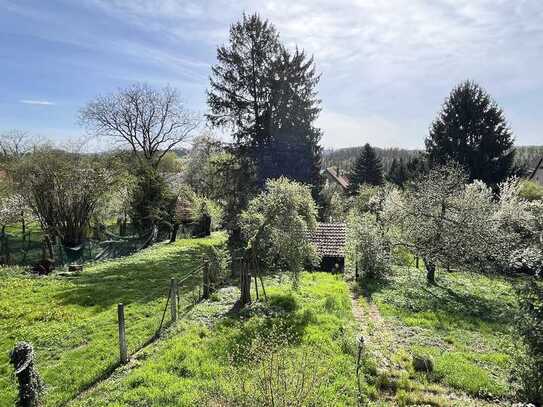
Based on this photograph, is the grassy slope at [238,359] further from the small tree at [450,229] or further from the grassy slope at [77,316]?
the small tree at [450,229]

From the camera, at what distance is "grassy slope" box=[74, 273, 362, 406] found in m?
6.71

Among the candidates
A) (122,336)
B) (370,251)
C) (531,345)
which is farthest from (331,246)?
(122,336)

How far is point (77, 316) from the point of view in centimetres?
1194

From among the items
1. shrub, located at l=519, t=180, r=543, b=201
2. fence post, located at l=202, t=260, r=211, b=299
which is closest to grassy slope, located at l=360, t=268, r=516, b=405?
fence post, located at l=202, t=260, r=211, b=299

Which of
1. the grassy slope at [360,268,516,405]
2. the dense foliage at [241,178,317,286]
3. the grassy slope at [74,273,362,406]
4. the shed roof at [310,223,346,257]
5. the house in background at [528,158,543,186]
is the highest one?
the house in background at [528,158,543,186]

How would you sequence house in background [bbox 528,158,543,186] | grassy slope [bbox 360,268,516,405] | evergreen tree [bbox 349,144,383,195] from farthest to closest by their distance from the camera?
evergreen tree [bbox 349,144,383,195] → house in background [bbox 528,158,543,186] → grassy slope [bbox 360,268,516,405]

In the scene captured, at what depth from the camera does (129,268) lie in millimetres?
18938

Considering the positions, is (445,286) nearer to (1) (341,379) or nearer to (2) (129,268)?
(1) (341,379)

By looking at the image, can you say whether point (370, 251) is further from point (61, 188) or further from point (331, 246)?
point (61, 188)

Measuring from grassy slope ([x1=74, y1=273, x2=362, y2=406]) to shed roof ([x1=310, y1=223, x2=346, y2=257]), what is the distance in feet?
24.5

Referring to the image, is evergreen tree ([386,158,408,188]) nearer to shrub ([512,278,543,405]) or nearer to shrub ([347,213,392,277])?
shrub ([347,213,392,277])

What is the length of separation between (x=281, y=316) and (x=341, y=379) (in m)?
3.60

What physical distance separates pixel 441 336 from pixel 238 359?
263 inches

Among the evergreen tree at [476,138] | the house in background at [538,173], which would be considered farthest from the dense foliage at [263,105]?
the house in background at [538,173]
